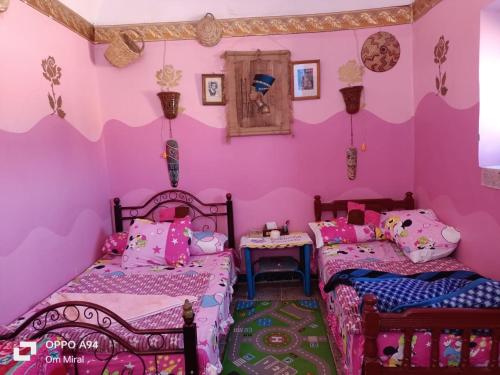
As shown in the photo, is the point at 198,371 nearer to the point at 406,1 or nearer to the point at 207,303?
the point at 207,303

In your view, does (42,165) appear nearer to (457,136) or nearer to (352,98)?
(352,98)

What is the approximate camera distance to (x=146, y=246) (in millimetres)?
3484

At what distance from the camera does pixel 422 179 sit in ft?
12.4

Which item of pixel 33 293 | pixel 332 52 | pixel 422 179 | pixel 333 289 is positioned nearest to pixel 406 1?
pixel 332 52

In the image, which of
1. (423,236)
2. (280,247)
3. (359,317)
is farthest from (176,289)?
(423,236)

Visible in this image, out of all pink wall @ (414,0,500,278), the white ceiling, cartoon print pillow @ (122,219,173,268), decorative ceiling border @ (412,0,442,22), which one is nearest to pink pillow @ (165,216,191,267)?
cartoon print pillow @ (122,219,173,268)

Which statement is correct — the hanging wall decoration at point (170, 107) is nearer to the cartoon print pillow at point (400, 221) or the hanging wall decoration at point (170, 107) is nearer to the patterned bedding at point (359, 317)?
the patterned bedding at point (359, 317)

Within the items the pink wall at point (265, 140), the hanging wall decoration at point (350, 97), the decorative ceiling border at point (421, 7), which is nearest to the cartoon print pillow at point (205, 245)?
the pink wall at point (265, 140)

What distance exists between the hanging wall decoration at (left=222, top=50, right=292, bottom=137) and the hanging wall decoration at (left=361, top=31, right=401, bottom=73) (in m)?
0.83

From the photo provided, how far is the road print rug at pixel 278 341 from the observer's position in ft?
8.83

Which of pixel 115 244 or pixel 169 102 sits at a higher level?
pixel 169 102

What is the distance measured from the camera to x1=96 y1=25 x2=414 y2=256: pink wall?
3.92 meters

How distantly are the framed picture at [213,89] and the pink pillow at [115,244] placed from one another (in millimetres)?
1666

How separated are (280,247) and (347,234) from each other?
26.7 inches
